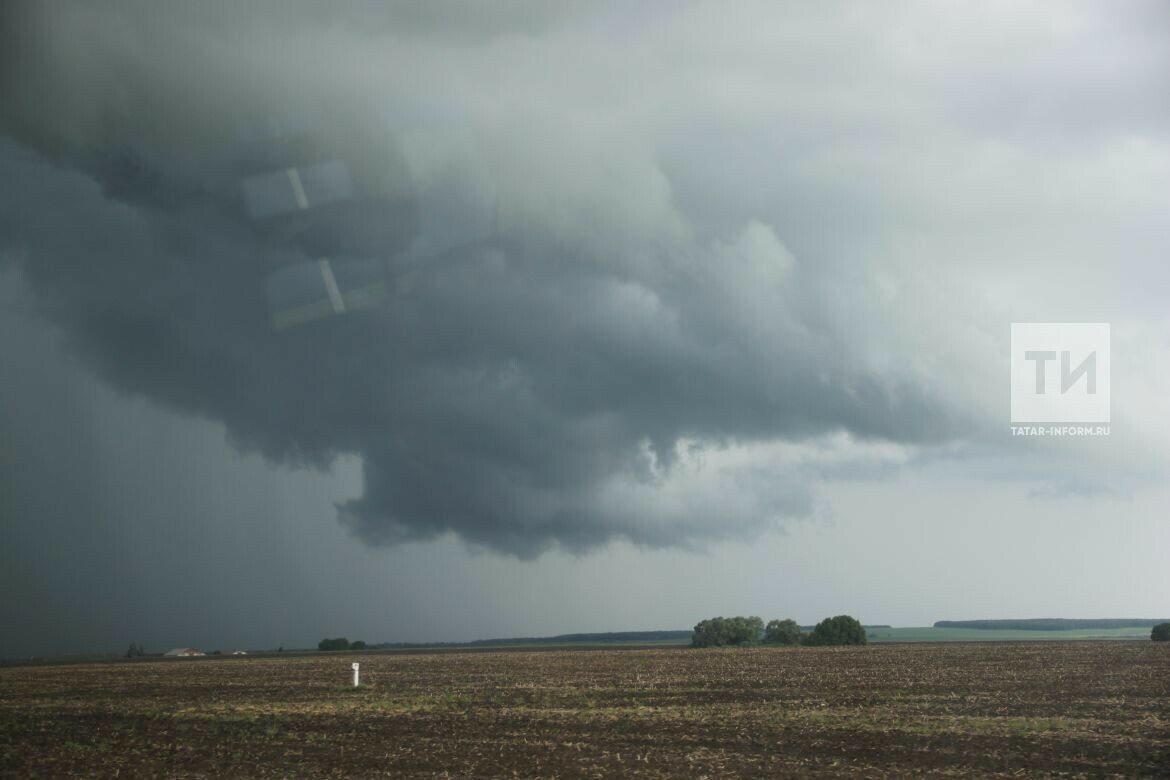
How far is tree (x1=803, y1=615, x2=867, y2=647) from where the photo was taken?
131 m

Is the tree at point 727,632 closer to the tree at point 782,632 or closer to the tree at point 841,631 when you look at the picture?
the tree at point 782,632

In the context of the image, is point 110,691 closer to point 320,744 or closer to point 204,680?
point 204,680

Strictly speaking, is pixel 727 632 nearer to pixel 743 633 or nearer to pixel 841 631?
pixel 743 633

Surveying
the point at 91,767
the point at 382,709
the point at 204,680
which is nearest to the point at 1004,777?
the point at 91,767

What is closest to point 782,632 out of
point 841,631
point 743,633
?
point 743,633

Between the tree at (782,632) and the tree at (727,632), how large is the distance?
2198 mm

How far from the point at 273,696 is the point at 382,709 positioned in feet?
38.5

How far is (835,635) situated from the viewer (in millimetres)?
131500

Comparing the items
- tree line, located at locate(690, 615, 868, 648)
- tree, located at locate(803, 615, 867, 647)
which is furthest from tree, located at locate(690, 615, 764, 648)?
tree, located at locate(803, 615, 867, 647)

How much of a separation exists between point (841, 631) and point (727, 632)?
93.5 feet

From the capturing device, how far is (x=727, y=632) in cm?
15600

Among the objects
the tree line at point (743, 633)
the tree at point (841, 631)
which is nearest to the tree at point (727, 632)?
the tree line at point (743, 633)

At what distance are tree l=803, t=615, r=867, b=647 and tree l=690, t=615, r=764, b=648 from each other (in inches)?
905

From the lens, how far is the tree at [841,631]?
13138cm
